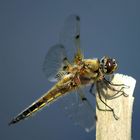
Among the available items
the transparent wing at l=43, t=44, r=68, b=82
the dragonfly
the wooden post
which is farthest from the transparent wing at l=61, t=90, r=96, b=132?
the wooden post

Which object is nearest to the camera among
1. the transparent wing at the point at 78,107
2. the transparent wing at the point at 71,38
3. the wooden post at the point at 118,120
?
the wooden post at the point at 118,120

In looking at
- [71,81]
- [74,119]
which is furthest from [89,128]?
[71,81]

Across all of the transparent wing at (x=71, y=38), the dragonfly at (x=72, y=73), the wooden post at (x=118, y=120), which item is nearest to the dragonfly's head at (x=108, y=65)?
the dragonfly at (x=72, y=73)

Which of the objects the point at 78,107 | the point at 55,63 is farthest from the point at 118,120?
the point at 55,63

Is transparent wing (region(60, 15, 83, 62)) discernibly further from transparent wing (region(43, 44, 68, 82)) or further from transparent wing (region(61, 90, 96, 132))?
transparent wing (region(61, 90, 96, 132))

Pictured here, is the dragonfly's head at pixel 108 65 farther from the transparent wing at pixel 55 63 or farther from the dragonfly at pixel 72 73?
the transparent wing at pixel 55 63

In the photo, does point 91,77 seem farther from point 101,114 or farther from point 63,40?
point 101,114
